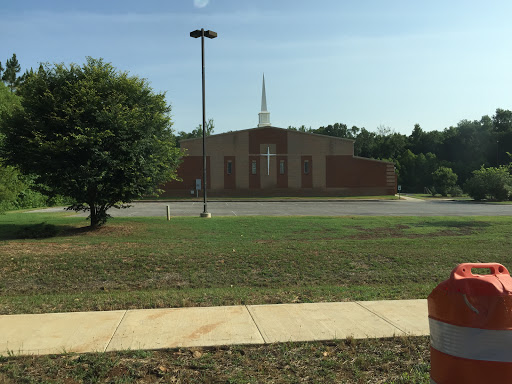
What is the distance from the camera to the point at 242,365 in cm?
427

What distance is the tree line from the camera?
91062 mm

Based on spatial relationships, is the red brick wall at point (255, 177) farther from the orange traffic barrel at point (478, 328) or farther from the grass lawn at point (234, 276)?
the orange traffic barrel at point (478, 328)

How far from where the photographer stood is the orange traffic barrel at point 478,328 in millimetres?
2541

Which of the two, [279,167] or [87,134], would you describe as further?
[279,167]

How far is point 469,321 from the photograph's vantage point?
2.57 meters

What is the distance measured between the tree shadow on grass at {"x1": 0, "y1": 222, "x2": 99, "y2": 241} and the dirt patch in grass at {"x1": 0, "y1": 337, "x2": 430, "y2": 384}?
10.9 metres

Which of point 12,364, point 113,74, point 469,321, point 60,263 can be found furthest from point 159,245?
point 469,321

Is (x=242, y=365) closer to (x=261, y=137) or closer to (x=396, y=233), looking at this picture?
(x=396, y=233)

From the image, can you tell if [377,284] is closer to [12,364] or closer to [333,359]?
[333,359]

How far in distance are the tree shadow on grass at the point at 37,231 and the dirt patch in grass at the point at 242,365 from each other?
1091 cm

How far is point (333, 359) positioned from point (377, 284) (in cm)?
502

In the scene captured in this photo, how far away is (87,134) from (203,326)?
Result: 10414 millimetres

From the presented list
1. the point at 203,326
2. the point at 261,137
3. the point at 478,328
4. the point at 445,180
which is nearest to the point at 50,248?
the point at 203,326

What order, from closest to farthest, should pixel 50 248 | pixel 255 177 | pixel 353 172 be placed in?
pixel 50 248
pixel 255 177
pixel 353 172
